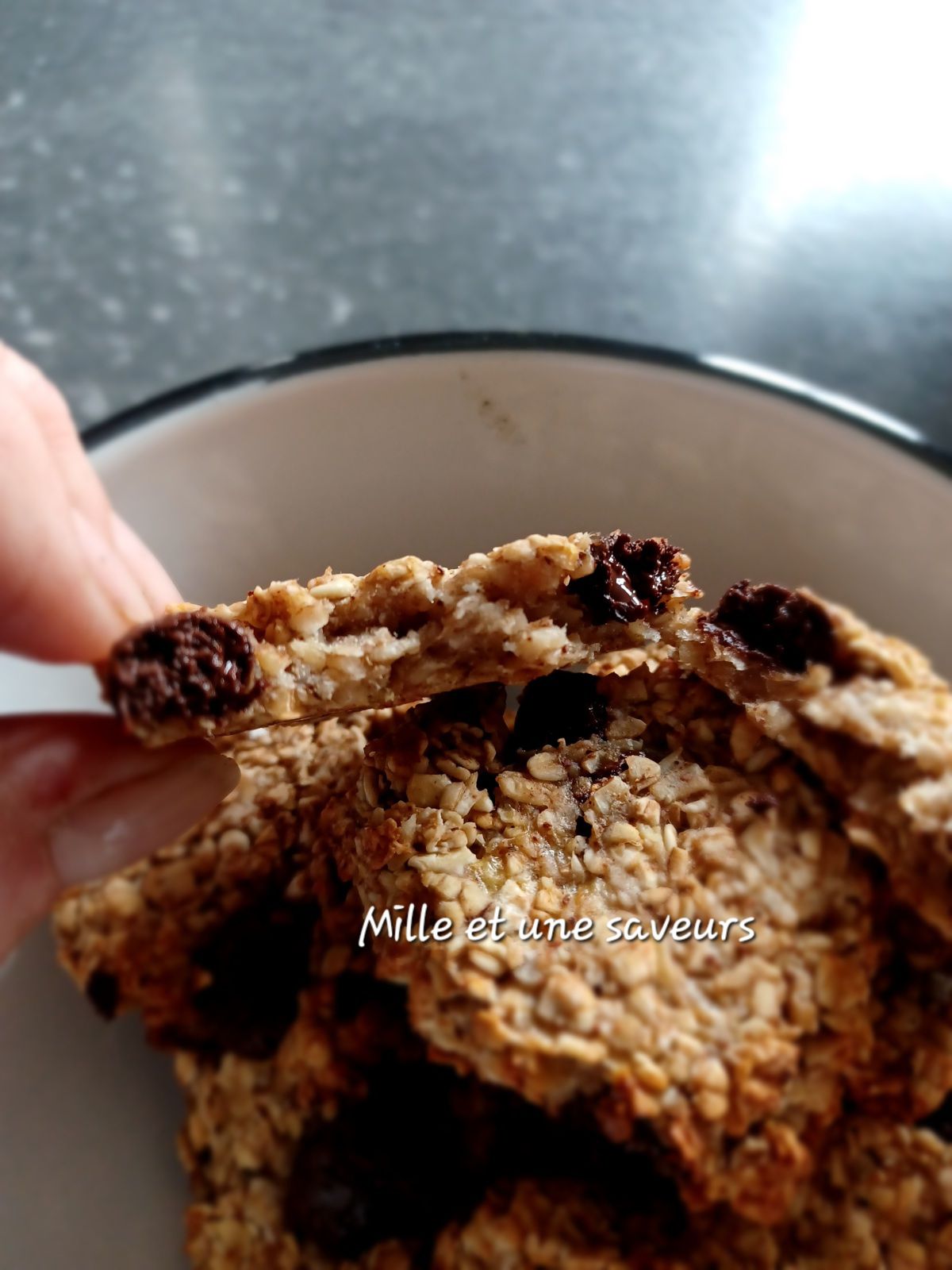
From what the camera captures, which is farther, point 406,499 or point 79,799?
point 406,499

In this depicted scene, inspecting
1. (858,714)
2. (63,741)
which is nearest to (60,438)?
(63,741)

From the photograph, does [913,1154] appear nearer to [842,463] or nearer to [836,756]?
[836,756]

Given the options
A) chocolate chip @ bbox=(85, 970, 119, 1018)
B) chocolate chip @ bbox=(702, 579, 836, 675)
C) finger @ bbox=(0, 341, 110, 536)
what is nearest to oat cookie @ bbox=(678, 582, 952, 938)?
chocolate chip @ bbox=(702, 579, 836, 675)

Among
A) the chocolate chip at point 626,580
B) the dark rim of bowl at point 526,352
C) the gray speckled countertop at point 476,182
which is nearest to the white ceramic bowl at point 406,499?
the dark rim of bowl at point 526,352

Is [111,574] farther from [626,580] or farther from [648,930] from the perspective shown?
[648,930]

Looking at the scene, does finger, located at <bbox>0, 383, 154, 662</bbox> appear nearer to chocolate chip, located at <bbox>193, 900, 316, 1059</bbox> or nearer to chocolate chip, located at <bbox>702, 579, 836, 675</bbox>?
chocolate chip, located at <bbox>193, 900, 316, 1059</bbox>

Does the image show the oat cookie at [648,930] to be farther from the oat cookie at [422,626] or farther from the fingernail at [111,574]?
the fingernail at [111,574]

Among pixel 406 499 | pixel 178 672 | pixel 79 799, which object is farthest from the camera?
pixel 406 499
